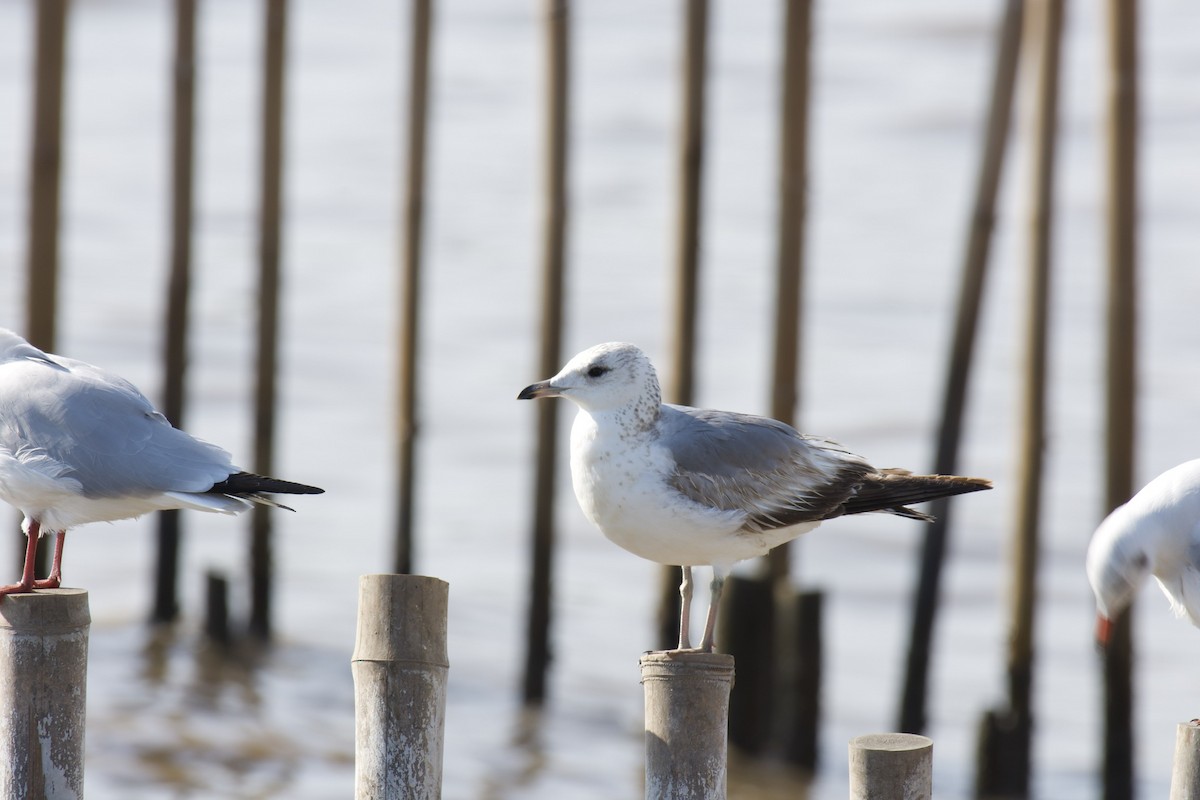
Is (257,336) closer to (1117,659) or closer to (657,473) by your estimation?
(1117,659)

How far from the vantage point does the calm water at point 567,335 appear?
9.50 metres

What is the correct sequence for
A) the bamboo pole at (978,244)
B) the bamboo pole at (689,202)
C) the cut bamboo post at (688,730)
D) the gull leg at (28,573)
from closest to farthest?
the cut bamboo post at (688,730) → the gull leg at (28,573) → the bamboo pole at (978,244) → the bamboo pole at (689,202)

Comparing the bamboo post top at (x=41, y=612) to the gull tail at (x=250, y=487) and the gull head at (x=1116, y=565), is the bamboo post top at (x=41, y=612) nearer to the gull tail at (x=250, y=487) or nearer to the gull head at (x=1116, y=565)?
the gull tail at (x=250, y=487)

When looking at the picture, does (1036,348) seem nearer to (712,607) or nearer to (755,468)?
(755,468)

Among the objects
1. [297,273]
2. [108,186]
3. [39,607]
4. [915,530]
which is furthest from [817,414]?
[39,607]

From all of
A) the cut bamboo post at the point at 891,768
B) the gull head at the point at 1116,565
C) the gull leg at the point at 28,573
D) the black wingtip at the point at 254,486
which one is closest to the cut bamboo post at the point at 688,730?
the cut bamboo post at the point at 891,768

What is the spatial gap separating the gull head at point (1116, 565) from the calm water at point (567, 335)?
351 centimetres

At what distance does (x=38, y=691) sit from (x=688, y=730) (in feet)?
4.92

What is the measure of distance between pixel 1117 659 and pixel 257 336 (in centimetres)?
451

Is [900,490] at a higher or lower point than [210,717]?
higher

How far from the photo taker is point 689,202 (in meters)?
8.91

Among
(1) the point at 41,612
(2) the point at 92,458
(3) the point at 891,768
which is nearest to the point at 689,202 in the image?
(2) the point at 92,458

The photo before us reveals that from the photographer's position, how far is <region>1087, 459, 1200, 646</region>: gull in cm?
490

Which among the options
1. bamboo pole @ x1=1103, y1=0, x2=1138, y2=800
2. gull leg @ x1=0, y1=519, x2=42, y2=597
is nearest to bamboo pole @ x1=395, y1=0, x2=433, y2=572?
bamboo pole @ x1=1103, y1=0, x2=1138, y2=800
